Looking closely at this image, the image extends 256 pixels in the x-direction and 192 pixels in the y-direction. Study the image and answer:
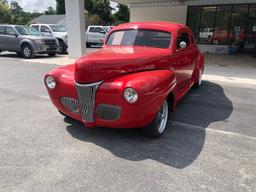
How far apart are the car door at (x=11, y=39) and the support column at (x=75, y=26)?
305 cm

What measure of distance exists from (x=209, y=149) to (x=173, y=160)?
2.24 feet

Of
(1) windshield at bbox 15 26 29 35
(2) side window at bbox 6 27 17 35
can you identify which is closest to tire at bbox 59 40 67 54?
(1) windshield at bbox 15 26 29 35

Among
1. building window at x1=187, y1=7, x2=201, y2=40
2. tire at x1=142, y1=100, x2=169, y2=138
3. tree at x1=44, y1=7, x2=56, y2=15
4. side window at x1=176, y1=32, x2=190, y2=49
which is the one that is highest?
tree at x1=44, y1=7, x2=56, y2=15

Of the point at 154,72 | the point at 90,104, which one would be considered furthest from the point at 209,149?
the point at 90,104

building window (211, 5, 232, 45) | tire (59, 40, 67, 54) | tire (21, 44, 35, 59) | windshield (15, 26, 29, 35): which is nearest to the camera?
tire (21, 44, 35, 59)

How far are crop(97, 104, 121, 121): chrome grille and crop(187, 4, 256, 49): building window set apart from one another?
15753 mm

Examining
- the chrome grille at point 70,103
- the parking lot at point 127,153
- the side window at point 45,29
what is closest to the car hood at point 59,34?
the side window at point 45,29

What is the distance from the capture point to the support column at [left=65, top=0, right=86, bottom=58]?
1282cm

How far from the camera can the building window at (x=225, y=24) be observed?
16672 millimetres

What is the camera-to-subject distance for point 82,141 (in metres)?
3.97

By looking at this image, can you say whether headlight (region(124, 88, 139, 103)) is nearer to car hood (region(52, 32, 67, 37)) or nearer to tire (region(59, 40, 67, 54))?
tire (region(59, 40, 67, 54))

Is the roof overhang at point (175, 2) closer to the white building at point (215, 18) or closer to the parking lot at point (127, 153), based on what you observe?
the white building at point (215, 18)

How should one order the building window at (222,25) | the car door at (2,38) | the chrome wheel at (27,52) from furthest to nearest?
the building window at (222,25)
the car door at (2,38)
the chrome wheel at (27,52)

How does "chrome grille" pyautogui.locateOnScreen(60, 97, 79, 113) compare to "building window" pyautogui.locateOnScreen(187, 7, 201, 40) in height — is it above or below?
below
